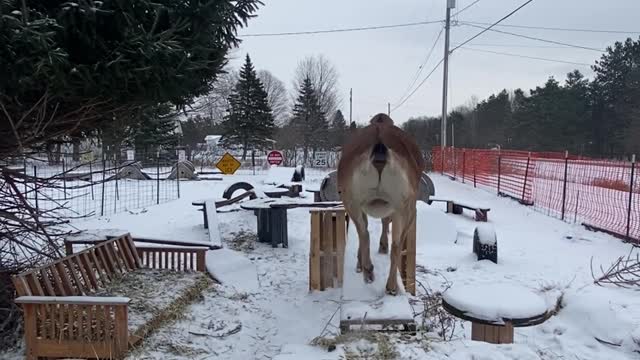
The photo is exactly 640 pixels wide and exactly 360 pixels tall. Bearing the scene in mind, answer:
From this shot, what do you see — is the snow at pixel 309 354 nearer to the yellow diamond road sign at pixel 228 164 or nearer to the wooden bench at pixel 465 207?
the wooden bench at pixel 465 207

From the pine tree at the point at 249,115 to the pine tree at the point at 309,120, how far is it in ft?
14.7

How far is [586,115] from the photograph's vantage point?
45562mm

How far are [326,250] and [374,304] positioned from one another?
2.00 meters

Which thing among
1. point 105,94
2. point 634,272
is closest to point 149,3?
point 105,94

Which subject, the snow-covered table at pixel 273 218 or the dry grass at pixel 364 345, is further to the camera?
the snow-covered table at pixel 273 218

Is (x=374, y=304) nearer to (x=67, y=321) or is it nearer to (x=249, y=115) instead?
(x=67, y=321)

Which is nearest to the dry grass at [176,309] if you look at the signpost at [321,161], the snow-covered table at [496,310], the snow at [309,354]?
the snow at [309,354]

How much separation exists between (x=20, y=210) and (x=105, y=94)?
1.84m

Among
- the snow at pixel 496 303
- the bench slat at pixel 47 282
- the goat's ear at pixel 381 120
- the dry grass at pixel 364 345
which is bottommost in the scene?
the dry grass at pixel 364 345

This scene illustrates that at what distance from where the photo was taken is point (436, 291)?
559 centimetres

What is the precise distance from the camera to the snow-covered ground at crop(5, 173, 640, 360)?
12.0 feet

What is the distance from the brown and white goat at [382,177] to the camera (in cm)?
358

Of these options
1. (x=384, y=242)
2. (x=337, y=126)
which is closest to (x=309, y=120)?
(x=337, y=126)

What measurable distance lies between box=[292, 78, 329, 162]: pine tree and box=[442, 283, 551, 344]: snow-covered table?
37029 mm
